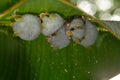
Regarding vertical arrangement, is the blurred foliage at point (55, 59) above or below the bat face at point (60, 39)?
below

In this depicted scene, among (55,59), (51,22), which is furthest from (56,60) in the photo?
(51,22)

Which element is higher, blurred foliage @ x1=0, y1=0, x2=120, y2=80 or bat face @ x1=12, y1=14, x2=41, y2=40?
bat face @ x1=12, y1=14, x2=41, y2=40

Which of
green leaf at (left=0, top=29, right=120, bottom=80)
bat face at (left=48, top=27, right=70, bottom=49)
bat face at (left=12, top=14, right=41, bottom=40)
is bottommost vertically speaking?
green leaf at (left=0, top=29, right=120, bottom=80)

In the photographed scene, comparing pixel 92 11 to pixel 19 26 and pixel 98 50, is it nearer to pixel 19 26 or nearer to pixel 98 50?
pixel 98 50

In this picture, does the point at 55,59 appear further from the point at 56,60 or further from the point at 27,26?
the point at 27,26

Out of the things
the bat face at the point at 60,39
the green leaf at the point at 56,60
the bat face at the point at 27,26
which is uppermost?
the bat face at the point at 27,26

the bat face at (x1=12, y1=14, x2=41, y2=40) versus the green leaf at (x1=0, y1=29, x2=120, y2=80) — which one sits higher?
the bat face at (x1=12, y1=14, x2=41, y2=40)
